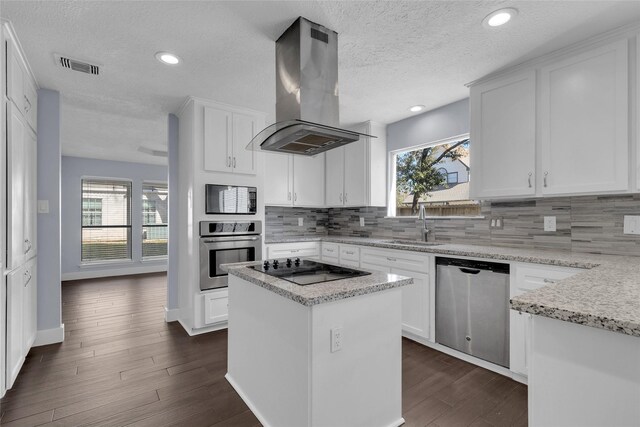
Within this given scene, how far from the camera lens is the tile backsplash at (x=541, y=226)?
230 centimetres

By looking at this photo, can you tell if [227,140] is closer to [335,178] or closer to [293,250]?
[293,250]

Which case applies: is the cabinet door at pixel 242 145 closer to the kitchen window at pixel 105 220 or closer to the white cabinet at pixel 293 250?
the white cabinet at pixel 293 250

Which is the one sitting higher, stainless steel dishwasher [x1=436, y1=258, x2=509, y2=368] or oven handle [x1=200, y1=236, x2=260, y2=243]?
oven handle [x1=200, y1=236, x2=260, y2=243]

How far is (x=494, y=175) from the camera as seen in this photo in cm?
271

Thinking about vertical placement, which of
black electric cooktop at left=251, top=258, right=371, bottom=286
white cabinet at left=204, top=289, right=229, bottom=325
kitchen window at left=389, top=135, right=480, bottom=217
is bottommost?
white cabinet at left=204, top=289, right=229, bottom=325

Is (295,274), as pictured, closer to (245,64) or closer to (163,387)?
(163,387)

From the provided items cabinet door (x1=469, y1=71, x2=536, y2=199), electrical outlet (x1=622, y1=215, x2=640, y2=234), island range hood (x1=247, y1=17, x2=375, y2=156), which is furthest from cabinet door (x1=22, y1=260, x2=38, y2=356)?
electrical outlet (x1=622, y1=215, x2=640, y2=234)

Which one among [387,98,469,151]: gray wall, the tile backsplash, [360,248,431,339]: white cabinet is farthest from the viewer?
[387,98,469,151]: gray wall

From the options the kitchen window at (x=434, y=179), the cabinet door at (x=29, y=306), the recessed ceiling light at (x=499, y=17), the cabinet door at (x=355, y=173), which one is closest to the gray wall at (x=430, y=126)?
the kitchen window at (x=434, y=179)

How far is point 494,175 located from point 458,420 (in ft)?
6.24

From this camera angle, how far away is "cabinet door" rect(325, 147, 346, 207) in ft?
14.6

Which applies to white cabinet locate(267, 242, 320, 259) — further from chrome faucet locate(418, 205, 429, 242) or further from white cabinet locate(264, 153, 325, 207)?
chrome faucet locate(418, 205, 429, 242)

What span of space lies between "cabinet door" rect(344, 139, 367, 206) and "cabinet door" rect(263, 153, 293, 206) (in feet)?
2.58

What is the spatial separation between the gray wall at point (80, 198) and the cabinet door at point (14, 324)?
4.35 metres
